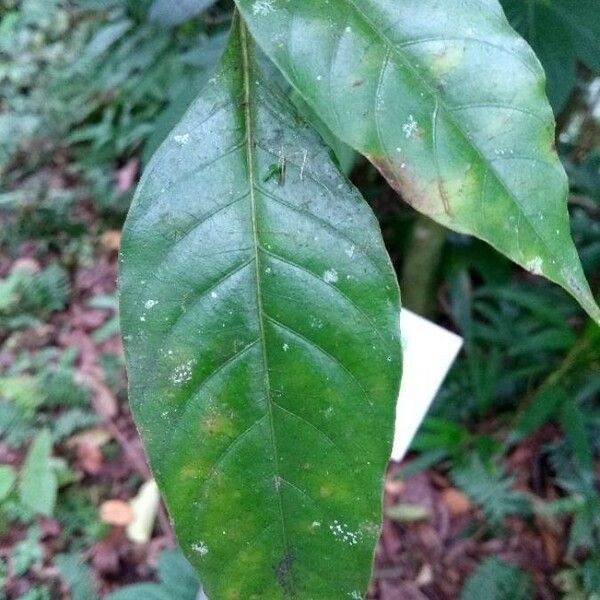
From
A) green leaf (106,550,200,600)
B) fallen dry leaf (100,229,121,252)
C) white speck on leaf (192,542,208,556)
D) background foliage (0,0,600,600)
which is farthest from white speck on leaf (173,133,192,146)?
fallen dry leaf (100,229,121,252)

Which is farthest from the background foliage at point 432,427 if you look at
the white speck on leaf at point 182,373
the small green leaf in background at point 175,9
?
the white speck on leaf at point 182,373

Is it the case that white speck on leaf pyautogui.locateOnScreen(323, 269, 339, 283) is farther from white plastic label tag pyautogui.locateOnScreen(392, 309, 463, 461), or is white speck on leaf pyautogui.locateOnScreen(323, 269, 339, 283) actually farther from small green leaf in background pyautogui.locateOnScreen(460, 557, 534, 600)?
small green leaf in background pyautogui.locateOnScreen(460, 557, 534, 600)

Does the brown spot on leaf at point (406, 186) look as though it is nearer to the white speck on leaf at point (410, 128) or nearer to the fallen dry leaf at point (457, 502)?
the white speck on leaf at point (410, 128)

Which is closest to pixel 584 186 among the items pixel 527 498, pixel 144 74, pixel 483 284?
pixel 483 284

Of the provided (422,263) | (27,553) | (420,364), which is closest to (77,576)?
(27,553)

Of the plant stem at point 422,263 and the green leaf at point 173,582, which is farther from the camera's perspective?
the plant stem at point 422,263
